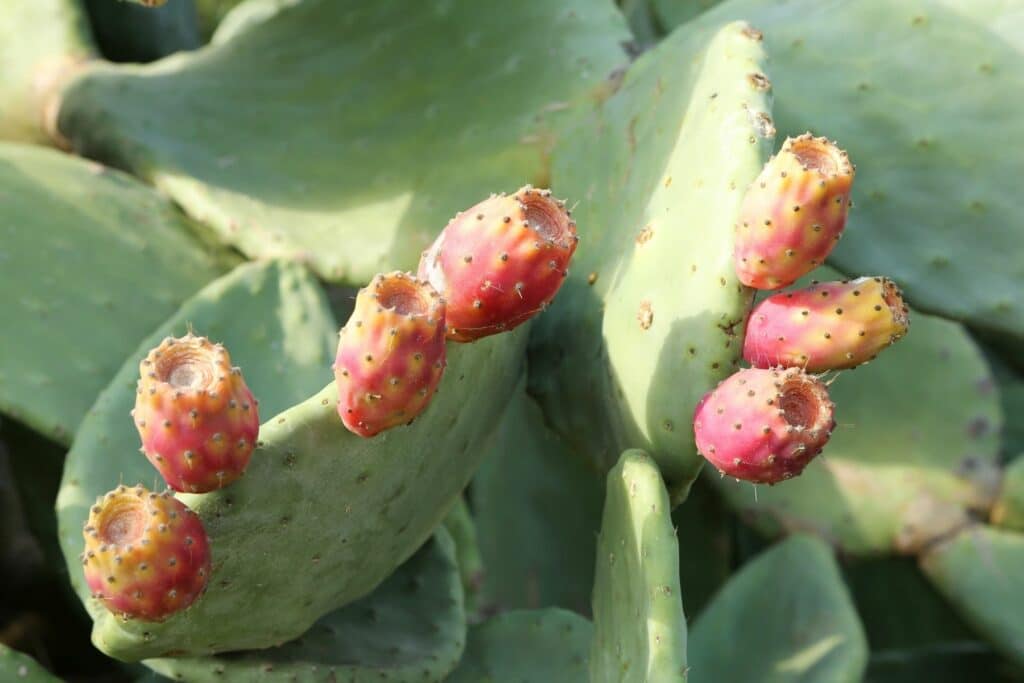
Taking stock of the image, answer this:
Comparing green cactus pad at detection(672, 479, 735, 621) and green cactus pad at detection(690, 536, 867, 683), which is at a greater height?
green cactus pad at detection(690, 536, 867, 683)

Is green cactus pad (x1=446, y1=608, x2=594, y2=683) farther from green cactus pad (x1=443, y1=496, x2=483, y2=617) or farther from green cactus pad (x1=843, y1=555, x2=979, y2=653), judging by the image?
green cactus pad (x1=843, y1=555, x2=979, y2=653)

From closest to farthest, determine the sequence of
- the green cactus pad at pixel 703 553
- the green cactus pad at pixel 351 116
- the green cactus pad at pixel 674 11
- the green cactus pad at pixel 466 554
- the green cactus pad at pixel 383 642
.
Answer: the green cactus pad at pixel 383 642
the green cactus pad at pixel 351 116
the green cactus pad at pixel 466 554
the green cactus pad at pixel 703 553
the green cactus pad at pixel 674 11

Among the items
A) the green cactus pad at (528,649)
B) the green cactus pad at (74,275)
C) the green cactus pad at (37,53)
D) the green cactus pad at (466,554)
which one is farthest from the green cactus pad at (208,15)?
the green cactus pad at (528,649)

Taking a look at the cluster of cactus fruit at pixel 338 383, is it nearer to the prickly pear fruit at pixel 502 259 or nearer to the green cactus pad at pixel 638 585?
the prickly pear fruit at pixel 502 259

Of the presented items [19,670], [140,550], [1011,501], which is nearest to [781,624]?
[1011,501]

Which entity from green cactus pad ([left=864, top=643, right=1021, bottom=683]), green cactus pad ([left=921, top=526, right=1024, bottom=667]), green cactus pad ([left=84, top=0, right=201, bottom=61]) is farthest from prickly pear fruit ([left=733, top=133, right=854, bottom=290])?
green cactus pad ([left=84, top=0, right=201, bottom=61])

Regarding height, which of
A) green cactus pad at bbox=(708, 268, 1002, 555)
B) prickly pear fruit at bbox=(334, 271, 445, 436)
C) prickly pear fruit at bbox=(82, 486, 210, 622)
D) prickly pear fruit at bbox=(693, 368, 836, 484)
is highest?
prickly pear fruit at bbox=(334, 271, 445, 436)

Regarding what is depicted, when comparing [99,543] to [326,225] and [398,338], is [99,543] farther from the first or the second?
[326,225]
